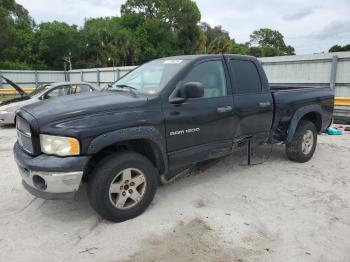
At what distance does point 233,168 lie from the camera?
5789 mm

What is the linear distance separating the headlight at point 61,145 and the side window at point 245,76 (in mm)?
2596

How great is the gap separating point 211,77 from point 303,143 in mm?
2461

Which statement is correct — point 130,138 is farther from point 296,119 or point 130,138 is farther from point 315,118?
point 315,118

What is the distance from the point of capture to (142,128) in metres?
3.79

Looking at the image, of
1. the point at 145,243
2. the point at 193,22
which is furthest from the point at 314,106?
the point at 193,22

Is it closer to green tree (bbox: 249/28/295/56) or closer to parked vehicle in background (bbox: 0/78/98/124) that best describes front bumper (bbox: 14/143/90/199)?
parked vehicle in background (bbox: 0/78/98/124)

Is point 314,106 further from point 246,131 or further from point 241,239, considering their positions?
point 241,239

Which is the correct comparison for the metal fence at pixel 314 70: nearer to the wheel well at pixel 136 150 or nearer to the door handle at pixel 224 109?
the door handle at pixel 224 109

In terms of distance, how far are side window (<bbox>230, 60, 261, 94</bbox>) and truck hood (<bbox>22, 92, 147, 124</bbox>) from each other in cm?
168

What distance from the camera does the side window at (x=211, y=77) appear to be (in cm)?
452

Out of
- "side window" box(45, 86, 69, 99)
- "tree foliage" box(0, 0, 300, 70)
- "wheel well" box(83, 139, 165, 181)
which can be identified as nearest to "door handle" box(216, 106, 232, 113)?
"wheel well" box(83, 139, 165, 181)

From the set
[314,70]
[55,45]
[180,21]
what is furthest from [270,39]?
[314,70]

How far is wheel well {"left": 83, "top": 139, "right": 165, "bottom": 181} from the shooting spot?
A: 12.4 ft

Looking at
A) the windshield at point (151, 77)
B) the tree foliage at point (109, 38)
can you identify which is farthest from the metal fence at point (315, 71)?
the tree foliage at point (109, 38)
